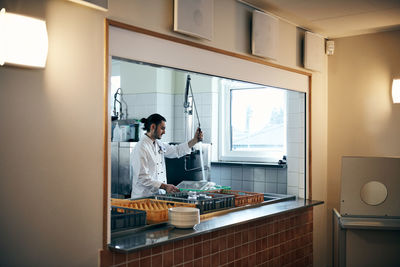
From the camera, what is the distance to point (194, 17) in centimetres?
296

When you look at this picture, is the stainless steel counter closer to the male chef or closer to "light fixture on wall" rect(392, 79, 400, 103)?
the male chef

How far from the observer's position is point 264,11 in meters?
3.77

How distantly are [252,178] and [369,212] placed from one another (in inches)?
61.2

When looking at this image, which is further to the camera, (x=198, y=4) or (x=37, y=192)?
(x=198, y=4)

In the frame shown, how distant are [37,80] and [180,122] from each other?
12.0ft

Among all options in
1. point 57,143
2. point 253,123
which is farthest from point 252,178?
point 57,143

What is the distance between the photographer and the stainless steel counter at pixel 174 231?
2.41 metres

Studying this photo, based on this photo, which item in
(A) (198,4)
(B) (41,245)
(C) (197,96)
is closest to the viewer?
(B) (41,245)

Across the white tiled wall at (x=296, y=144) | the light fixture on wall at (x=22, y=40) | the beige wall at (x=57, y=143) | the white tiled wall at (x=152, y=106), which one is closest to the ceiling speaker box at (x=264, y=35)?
the white tiled wall at (x=296, y=144)

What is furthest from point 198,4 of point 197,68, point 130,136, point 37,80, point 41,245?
point 130,136

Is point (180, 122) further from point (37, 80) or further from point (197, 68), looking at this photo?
point (37, 80)

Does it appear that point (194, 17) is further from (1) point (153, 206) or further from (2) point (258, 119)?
(2) point (258, 119)

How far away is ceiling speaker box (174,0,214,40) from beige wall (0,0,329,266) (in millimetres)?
330

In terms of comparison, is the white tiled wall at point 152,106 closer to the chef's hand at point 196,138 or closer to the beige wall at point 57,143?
the chef's hand at point 196,138
